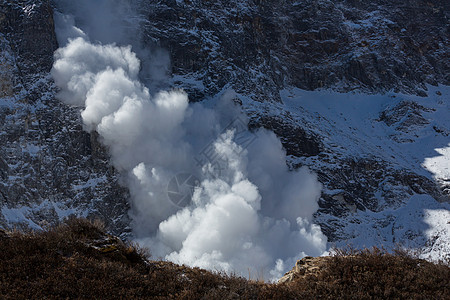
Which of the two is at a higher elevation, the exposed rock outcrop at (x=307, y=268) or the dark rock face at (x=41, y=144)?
the dark rock face at (x=41, y=144)

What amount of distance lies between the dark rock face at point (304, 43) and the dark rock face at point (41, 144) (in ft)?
87.0

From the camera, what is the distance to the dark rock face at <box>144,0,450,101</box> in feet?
302

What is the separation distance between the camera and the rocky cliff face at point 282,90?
66.5 metres

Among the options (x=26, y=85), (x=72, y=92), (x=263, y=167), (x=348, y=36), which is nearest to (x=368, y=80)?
(x=348, y=36)

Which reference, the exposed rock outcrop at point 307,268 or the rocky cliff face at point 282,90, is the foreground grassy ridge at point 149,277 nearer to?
the exposed rock outcrop at point 307,268

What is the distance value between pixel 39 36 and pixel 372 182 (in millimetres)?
71627

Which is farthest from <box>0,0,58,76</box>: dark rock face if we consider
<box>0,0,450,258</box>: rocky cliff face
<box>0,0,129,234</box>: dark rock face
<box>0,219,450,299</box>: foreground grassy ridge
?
<box>0,219,450,299</box>: foreground grassy ridge

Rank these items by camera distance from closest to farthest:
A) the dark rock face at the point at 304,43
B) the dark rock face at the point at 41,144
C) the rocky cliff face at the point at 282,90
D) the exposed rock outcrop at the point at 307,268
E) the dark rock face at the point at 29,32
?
the exposed rock outcrop at the point at 307,268 → the dark rock face at the point at 41,144 → the rocky cliff face at the point at 282,90 → the dark rock face at the point at 29,32 → the dark rock face at the point at 304,43

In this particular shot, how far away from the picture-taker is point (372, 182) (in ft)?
262

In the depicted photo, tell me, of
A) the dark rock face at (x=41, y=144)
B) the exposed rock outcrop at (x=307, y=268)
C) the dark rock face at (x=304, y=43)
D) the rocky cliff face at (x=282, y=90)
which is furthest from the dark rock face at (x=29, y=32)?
the exposed rock outcrop at (x=307, y=268)

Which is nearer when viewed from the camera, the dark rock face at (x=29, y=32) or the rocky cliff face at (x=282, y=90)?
the rocky cliff face at (x=282, y=90)

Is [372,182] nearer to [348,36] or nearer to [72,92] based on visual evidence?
[348,36]

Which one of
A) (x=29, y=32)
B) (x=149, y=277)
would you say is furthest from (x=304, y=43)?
(x=149, y=277)

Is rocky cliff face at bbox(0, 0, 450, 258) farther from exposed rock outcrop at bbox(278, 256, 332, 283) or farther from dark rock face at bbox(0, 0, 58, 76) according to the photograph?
exposed rock outcrop at bbox(278, 256, 332, 283)
